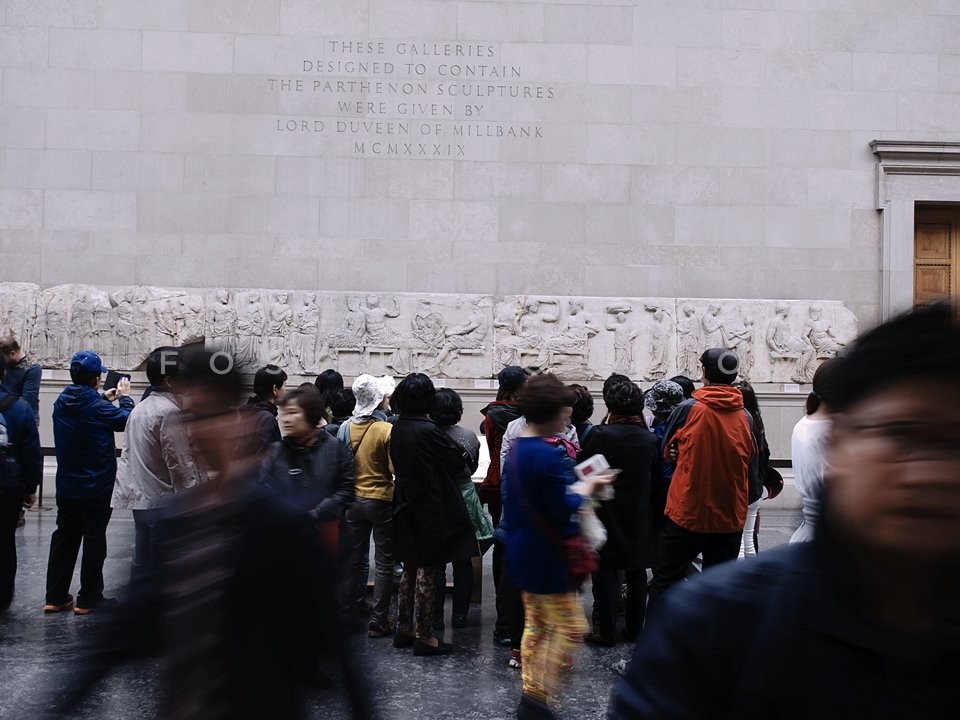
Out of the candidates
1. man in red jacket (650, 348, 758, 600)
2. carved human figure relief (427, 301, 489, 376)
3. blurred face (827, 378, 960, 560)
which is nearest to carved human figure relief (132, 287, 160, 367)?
carved human figure relief (427, 301, 489, 376)

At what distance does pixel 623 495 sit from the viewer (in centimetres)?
556

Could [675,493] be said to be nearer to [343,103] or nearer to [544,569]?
[544,569]

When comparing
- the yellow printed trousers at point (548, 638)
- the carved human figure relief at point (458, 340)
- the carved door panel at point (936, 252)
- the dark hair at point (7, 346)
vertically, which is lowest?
the yellow printed trousers at point (548, 638)

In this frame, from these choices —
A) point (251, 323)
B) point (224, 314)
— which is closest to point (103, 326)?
point (224, 314)

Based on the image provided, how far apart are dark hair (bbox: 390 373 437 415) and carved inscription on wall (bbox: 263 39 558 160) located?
677 centimetres

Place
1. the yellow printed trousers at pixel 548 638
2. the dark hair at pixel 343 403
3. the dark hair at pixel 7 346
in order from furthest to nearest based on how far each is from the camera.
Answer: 1. the dark hair at pixel 7 346
2. the dark hair at pixel 343 403
3. the yellow printed trousers at pixel 548 638

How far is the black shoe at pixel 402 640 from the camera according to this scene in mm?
5508

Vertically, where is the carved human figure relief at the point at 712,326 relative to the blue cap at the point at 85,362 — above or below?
above

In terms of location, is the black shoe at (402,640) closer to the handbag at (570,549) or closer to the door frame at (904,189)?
the handbag at (570,549)

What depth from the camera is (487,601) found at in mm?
6871

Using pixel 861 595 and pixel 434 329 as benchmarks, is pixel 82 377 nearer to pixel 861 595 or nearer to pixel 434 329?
pixel 434 329

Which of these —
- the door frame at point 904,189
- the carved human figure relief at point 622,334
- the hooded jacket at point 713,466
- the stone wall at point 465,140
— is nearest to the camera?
the hooded jacket at point 713,466

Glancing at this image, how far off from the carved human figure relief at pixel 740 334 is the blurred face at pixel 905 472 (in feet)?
34.6

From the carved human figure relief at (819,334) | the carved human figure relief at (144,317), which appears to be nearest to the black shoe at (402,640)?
the carved human figure relief at (144,317)
